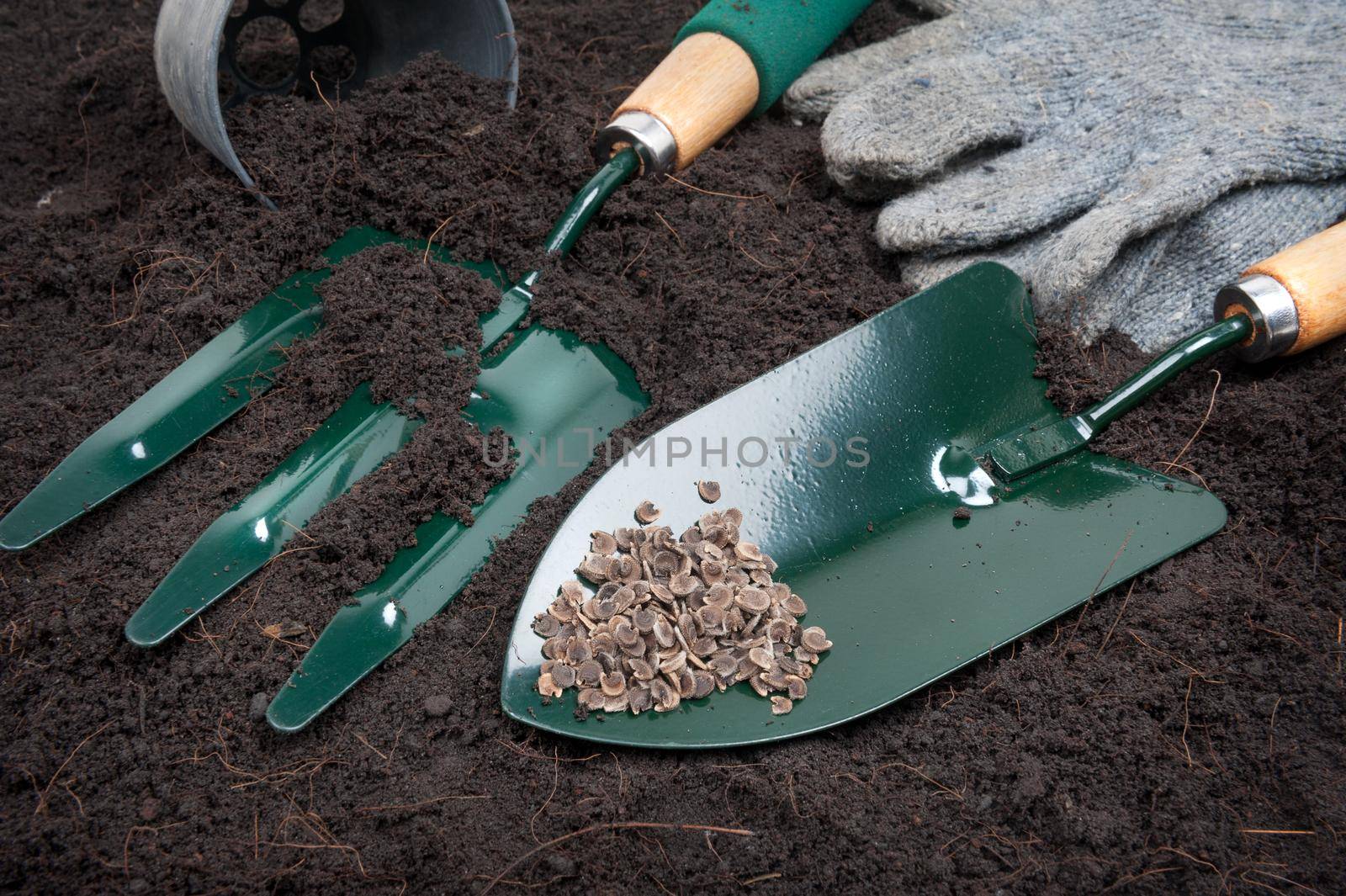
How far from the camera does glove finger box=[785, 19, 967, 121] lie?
212 cm

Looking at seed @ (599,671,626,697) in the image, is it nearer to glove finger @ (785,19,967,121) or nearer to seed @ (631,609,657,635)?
seed @ (631,609,657,635)

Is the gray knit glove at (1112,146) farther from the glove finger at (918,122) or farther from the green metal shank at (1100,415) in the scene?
the green metal shank at (1100,415)

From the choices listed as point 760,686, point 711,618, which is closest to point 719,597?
point 711,618

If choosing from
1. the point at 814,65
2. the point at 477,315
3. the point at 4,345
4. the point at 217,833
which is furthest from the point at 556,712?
the point at 814,65

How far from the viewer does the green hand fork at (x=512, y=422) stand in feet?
4.44

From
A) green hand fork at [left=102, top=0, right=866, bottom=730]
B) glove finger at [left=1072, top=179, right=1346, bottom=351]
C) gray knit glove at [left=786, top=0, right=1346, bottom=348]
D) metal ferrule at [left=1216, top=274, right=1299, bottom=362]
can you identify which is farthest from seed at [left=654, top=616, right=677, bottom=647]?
metal ferrule at [left=1216, top=274, right=1299, bottom=362]

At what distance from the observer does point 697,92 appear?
1938 mm

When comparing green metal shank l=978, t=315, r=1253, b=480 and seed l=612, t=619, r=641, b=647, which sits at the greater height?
seed l=612, t=619, r=641, b=647

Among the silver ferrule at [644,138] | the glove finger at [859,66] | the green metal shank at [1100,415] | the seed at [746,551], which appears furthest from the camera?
the glove finger at [859,66]

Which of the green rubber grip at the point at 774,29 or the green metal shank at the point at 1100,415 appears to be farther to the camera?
the green rubber grip at the point at 774,29

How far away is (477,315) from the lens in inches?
66.4

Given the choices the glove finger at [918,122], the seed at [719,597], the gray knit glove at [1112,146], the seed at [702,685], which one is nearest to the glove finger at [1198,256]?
the gray knit glove at [1112,146]

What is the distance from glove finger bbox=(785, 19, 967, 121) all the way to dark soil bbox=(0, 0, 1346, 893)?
9.8 inches

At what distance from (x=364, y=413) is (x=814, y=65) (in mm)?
1393
